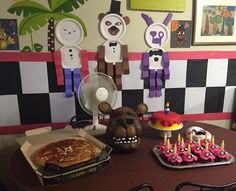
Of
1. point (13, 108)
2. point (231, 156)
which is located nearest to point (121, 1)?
point (13, 108)

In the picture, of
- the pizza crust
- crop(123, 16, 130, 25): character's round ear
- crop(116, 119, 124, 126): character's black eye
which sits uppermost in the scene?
crop(123, 16, 130, 25): character's round ear

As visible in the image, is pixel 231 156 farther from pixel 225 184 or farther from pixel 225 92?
pixel 225 92

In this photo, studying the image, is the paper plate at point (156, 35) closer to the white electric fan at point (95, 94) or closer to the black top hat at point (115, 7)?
the black top hat at point (115, 7)

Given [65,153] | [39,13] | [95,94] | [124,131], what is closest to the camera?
[65,153]

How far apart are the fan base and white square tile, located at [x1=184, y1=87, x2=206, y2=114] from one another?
0.81 metres

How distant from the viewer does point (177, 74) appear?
2.06 metres

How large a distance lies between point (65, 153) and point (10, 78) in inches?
35.5

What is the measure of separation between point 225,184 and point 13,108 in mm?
1537

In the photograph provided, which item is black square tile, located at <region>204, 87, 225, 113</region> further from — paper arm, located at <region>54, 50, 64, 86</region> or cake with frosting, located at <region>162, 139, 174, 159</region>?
paper arm, located at <region>54, 50, 64, 86</region>

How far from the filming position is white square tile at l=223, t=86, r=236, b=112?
7.12ft

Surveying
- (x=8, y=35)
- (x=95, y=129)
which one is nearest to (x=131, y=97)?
(x=95, y=129)

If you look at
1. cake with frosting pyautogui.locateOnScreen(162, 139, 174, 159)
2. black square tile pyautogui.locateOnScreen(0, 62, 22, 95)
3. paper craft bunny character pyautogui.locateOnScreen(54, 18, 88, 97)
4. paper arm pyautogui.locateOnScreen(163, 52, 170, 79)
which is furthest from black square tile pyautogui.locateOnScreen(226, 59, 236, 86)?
black square tile pyautogui.locateOnScreen(0, 62, 22, 95)

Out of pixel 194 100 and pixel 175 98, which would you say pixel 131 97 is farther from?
pixel 194 100

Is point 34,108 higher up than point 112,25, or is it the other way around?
point 112,25
